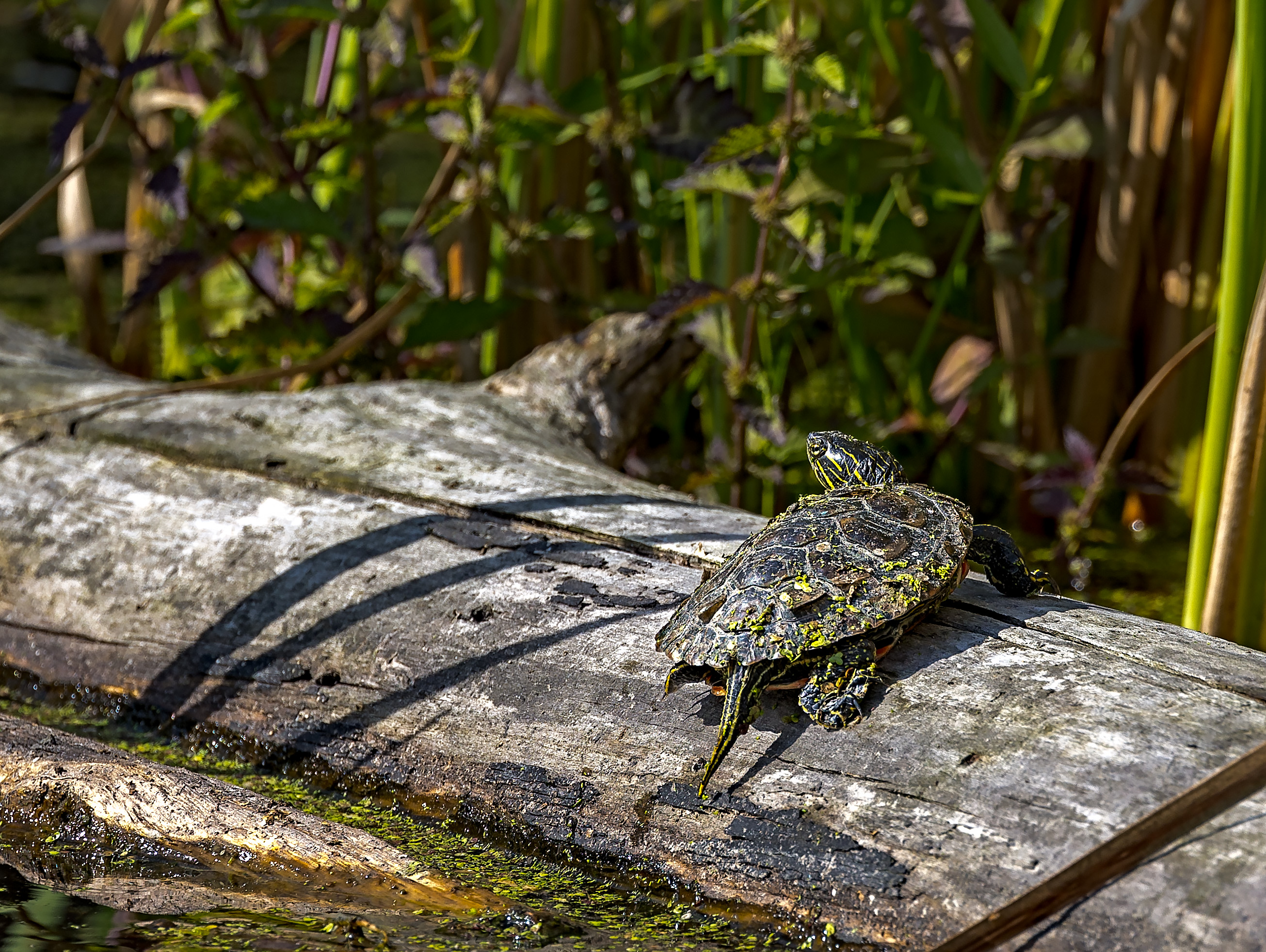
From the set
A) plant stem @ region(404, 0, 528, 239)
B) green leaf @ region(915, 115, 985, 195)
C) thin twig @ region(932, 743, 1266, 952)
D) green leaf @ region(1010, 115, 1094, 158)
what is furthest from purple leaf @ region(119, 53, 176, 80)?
thin twig @ region(932, 743, 1266, 952)

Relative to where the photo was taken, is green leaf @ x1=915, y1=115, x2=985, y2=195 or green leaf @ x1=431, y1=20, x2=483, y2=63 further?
green leaf @ x1=915, y1=115, x2=985, y2=195

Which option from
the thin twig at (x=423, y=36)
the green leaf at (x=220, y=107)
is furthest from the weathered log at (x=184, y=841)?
the thin twig at (x=423, y=36)

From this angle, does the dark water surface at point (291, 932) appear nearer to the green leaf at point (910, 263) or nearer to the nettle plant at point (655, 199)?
the nettle plant at point (655, 199)

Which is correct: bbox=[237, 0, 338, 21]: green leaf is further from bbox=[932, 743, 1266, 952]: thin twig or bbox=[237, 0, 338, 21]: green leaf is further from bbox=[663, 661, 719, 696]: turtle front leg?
bbox=[932, 743, 1266, 952]: thin twig

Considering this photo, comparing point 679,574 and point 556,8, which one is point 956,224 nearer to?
point 556,8

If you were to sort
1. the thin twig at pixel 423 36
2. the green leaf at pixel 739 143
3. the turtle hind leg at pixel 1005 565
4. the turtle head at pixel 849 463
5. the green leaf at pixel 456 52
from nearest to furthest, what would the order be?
the turtle hind leg at pixel 1005 565
the turtle head at pixel 849 463
the green leaf at pixel 739 143
the green leaf at pixel 456 52
the thin twig at pixel 423 36

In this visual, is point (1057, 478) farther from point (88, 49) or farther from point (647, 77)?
point (88, 49)

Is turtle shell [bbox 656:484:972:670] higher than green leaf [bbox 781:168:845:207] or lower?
lower

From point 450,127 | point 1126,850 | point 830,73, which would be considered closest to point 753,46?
point 830,73
